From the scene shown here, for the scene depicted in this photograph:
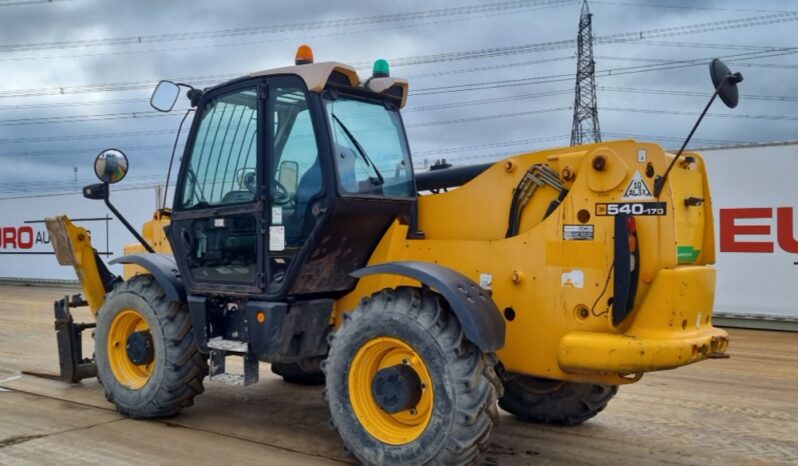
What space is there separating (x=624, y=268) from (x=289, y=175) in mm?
2285

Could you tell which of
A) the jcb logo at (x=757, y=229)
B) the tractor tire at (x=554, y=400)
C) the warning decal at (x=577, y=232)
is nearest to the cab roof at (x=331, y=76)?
the warning decal at (x=577, y=232)

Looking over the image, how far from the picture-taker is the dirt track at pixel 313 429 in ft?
16.0

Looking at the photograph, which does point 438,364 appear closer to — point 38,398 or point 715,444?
point 715,444

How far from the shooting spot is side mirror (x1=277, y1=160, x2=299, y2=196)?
5.01m

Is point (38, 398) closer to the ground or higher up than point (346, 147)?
closer to the ground

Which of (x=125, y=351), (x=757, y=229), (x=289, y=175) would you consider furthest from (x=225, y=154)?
(x=757, y=229)

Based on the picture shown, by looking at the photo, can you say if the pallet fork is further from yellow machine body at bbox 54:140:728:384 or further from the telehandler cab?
yellow machine body at bbox 54:140:728:384

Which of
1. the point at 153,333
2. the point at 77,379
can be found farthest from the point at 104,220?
the point at 153,333

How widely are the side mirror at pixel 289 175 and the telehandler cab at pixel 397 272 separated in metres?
0.01

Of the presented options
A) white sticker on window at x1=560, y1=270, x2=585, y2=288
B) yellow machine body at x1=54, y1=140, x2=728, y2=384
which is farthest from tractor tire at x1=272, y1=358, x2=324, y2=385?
white sticker on window at x1=560, y1=270, x2=585, y2=288

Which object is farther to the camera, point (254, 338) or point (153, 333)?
point (153, 333)

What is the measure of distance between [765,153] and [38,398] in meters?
10.9

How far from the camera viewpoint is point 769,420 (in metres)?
5.96

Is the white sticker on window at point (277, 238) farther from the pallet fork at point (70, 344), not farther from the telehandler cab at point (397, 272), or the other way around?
the pallet fork at point (70, 344)
